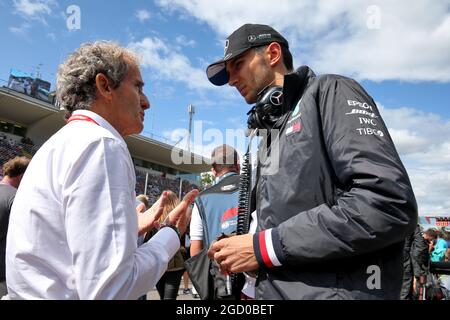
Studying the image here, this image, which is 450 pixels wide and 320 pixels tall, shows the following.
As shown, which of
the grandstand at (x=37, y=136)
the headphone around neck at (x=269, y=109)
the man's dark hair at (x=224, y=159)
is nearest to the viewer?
the headphone around neck at (x=269, y=109)

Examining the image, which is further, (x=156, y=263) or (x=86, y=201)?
(x=156, y=263)

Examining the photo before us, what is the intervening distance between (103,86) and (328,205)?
3.61 feet

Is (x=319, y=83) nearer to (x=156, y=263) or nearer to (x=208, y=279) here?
(x=156, y=263)

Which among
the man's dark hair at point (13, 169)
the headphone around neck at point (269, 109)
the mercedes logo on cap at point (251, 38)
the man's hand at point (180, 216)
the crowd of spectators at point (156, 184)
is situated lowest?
the man's hand at point (180, 216)

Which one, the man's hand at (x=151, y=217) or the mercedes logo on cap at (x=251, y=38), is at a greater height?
the mercedes logo on cap at (x=251, y=38)

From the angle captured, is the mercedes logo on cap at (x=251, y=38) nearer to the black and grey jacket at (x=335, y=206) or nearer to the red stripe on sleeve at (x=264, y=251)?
the black and grey jacket at (x=335, y=206)

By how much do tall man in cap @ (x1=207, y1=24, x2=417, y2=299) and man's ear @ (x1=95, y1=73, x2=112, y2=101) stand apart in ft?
2.55

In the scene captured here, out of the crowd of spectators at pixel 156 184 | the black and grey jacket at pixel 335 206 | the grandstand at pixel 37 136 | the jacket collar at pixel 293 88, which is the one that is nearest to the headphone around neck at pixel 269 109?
the jacket collar at pixel 293 88

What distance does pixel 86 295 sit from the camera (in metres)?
1.14

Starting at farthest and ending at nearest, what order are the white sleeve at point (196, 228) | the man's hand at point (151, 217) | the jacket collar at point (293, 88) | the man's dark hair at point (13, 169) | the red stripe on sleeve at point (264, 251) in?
the man's dark hair at point (13, 169) < the white sleeve at point (196, 228) < the man's hand at point (151, 217) < the jacket collar at point (293, 88) < the red stripe on sleeve at point (264, 251)

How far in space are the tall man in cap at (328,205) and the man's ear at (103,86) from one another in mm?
776

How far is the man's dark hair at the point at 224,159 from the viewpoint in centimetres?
363
